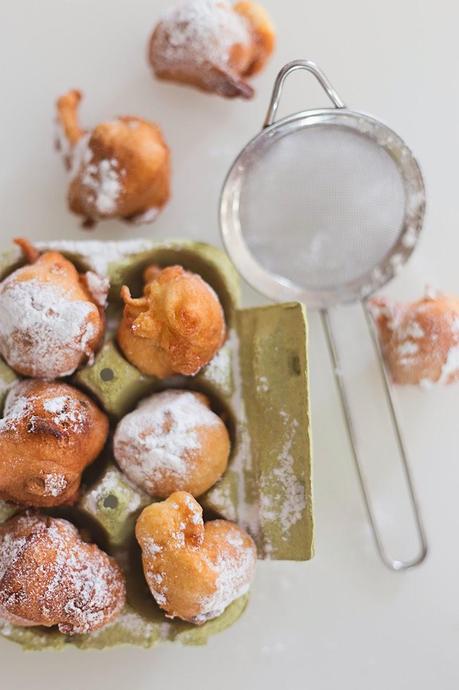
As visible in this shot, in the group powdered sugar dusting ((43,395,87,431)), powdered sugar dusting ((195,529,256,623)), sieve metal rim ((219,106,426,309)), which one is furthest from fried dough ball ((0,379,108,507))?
sieve metal rim ((219,106,426,309))

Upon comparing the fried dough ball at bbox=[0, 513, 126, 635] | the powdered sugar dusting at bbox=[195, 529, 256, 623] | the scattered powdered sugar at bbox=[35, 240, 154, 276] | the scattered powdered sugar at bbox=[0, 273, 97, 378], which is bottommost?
the fried dough ball at bbox=[0, 513, 126, 635]

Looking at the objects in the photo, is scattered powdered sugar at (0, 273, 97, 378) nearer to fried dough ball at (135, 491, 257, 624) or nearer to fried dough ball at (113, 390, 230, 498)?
fried dough ball at (113, 390, 230, 498)

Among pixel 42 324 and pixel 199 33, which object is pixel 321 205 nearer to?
pixel 199 33

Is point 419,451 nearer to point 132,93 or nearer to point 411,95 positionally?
point 411,95

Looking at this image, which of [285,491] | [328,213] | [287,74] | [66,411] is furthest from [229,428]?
[287,74]

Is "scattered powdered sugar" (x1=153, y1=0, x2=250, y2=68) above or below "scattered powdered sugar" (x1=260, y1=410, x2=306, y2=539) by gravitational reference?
above

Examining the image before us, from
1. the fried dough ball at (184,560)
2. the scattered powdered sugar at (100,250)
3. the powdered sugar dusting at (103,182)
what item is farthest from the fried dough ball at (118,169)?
the fried dough ball at (184,560)
